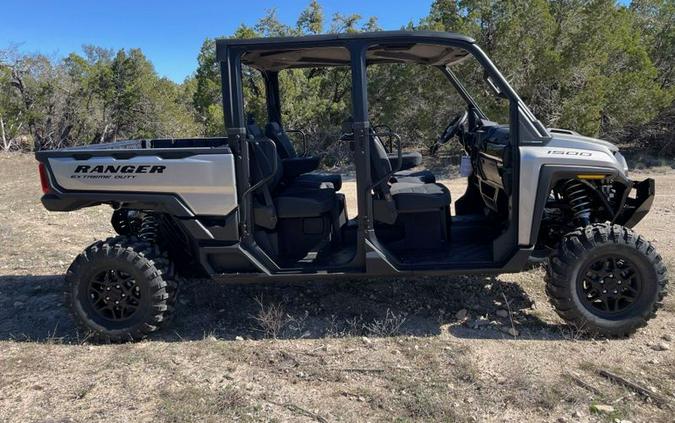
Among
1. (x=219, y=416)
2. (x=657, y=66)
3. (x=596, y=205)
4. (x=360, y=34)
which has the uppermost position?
(x=657, y=66)

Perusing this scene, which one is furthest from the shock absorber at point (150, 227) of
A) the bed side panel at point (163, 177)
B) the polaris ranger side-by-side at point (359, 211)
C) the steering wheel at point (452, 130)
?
the steering wheel at point (452, 130)

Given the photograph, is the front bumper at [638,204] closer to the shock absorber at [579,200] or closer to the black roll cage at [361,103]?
the shock absorber at [579,200]

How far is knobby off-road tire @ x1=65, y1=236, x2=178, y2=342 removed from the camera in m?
4.03

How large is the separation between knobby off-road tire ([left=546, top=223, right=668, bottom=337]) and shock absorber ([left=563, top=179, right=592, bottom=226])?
0.23 meters

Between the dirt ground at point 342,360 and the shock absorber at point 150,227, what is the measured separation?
0.67m

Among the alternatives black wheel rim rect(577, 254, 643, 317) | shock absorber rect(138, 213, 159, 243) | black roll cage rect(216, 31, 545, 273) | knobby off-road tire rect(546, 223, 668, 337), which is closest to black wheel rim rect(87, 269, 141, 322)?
shock absorber rect(138, 213, 159, 243)

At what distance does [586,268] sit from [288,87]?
403 inches

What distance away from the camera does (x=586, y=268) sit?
152 inches

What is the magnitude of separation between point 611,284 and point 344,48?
8.24 feet

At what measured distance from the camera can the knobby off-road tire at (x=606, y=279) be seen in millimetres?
3807

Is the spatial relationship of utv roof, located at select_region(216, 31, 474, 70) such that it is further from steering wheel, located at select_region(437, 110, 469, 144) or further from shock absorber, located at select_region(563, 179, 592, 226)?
shock absorber, located at select_region(563, 179, 592, 226)

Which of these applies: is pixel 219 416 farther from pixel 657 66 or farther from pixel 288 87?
pixel 657 66

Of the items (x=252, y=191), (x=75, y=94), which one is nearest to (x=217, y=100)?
(x=75, y=94)

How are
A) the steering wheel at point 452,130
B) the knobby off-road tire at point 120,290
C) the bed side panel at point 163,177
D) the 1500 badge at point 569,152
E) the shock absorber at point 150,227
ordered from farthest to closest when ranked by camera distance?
the steering wheel at point 452,130, the shock absorber at point 150,227, the knobby off-road tire at point 120,290, the bed side panel at point 163,177, the 1500 badge at point 569,152
